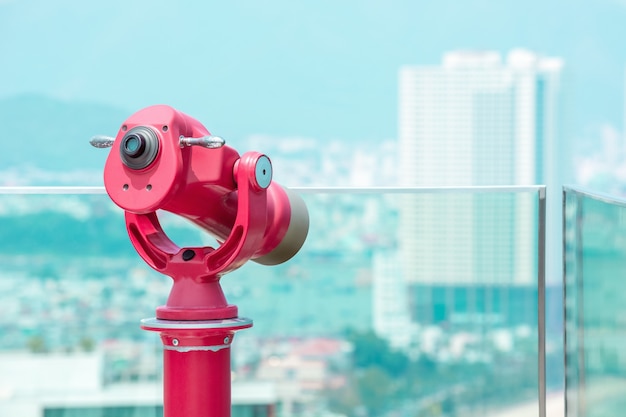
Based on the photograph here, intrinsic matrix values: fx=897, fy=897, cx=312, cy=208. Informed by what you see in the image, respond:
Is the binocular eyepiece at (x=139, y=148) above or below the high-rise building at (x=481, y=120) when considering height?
below

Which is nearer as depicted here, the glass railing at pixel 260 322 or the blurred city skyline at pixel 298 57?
the glass railing at pixel 260 322

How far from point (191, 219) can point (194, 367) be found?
0.25m

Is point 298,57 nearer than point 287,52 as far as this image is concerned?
Yes

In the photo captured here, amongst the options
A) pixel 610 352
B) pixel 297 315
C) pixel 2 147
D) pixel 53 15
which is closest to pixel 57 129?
pixel 2 147

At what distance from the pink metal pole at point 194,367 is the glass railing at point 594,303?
735mm

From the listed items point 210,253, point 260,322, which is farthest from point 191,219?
point 260,322

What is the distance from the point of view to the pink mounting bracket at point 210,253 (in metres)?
1.41

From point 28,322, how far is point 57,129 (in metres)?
19.5

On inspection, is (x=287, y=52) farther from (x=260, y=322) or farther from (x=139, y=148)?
(x=139, y=148)

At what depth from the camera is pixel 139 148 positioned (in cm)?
132

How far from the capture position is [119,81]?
81.7 feet

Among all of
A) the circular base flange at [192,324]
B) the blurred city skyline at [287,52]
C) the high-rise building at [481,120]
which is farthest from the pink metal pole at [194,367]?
the high-rise building at [481,120]

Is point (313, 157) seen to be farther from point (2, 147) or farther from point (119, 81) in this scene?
point (2, 147)

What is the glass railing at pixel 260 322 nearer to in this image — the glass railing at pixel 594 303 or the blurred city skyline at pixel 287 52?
the glass railing at pixel 594 303
